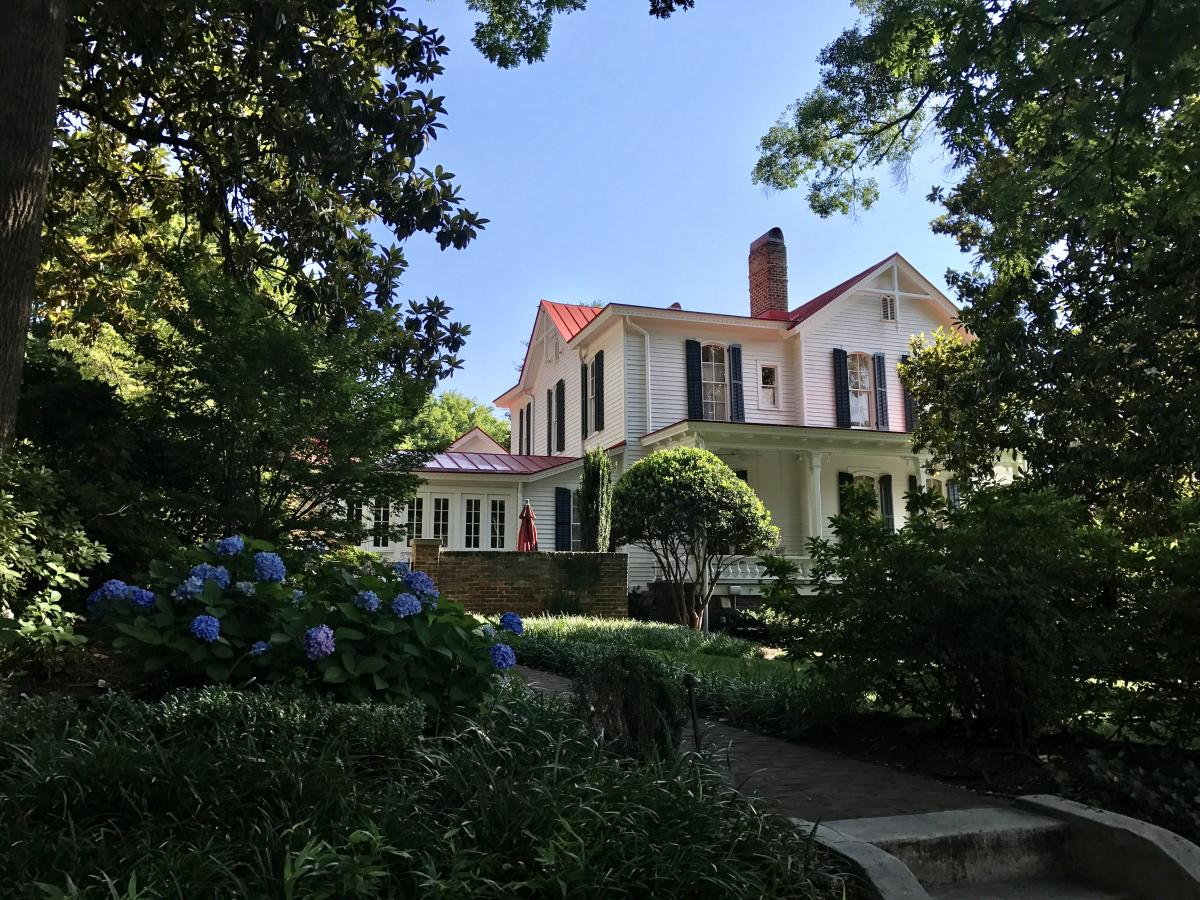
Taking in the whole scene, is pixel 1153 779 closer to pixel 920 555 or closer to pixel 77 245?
pixel 920 555

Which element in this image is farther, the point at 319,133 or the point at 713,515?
the point at 713,515

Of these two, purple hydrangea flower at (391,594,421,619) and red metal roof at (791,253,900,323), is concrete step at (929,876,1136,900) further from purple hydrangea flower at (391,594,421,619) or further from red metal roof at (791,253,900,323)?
red metal roof at (791,253,900,323)

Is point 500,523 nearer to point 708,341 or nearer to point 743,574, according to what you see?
point 743,574

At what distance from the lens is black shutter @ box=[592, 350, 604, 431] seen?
23.1m

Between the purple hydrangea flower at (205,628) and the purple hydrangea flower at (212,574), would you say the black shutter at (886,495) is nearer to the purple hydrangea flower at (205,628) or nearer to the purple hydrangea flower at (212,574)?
the purple hydrangea flower at (212,574)

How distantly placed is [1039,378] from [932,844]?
35.4ft

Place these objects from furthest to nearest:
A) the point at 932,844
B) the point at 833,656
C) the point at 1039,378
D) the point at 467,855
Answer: the point at 1039,378 < the point at 833,656 < the point at 932,844 < the point at 467,855

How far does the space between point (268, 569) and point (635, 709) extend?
6.66ft

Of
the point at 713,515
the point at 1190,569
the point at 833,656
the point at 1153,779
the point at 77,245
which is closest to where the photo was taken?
the point at 1153,779

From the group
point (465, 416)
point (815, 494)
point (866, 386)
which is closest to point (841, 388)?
point (866, 386)

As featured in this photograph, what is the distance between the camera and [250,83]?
28.3ft

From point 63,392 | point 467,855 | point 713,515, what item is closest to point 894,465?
point 713,515

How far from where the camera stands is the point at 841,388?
2302 centimetres

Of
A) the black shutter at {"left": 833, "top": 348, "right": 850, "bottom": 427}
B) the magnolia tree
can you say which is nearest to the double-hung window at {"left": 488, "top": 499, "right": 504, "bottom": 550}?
the magnolia tree
